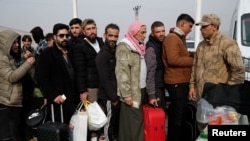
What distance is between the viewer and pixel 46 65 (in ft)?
11.6

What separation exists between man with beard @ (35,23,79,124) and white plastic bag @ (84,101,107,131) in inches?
10.6

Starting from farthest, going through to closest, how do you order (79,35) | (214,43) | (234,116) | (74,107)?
(79,35)
(74,107)
(214,43)
(234,116)

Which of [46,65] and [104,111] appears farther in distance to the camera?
[104,111]

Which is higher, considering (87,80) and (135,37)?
Answer: (135,37)

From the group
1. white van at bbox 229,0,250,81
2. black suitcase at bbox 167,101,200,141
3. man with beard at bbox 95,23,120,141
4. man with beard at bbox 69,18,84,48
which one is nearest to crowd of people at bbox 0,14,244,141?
man with beard at bbox 95,23,120,141

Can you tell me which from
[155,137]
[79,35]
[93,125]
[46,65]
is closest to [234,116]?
[155,137]

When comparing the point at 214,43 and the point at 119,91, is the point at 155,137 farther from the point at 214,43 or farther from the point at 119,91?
the point at 214,43

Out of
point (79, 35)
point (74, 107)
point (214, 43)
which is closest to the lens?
point (214, 43)

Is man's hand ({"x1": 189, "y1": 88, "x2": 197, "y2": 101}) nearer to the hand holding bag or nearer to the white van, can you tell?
the hand holding bag

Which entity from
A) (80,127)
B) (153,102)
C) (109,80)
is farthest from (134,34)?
(80,127)

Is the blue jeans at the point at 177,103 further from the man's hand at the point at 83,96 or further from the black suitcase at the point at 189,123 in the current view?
the man's hand at the point at 83,96

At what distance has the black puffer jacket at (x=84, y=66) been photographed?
3654 millimetres

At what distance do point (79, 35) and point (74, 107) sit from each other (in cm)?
123

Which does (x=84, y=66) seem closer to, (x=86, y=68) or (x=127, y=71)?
(x=86, y=68)
